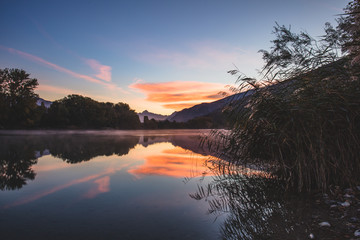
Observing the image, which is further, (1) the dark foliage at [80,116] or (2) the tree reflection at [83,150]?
(1) the dark foliage at [80,116]

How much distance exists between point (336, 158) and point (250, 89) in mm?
2316

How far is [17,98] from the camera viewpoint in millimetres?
49562

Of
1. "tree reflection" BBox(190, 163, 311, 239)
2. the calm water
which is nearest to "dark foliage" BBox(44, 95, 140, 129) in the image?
the calm water

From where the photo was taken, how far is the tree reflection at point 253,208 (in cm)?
300

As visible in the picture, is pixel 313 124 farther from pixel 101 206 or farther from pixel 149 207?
pixel 101 206

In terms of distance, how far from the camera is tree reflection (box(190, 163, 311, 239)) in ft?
9.83

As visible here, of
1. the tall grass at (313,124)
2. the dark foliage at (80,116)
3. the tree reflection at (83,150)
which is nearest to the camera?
the tall grass at (313,124)

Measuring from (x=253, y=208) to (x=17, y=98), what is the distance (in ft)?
193

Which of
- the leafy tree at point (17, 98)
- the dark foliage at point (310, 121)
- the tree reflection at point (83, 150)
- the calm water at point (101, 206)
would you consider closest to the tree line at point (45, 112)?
the leafy tree at point (17, 98)

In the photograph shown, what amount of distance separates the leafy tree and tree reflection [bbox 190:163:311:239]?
54.2m

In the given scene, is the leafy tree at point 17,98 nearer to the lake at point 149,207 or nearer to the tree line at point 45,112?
the tree line at point 45,112

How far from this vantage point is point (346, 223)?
120 inches

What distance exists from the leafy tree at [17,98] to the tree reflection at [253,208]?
5423 cm

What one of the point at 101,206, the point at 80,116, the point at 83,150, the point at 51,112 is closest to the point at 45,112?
the point at 51,112
